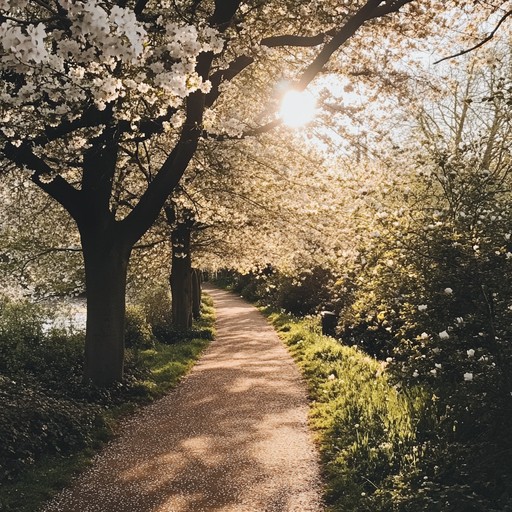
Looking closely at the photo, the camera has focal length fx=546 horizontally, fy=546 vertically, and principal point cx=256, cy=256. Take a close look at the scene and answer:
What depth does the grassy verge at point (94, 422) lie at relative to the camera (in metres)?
6.33

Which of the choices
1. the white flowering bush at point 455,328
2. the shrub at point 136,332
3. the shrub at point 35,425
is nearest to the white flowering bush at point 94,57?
the white flowering bush at point 455,328

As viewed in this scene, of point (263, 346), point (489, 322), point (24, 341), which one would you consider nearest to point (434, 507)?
point (489, 322)

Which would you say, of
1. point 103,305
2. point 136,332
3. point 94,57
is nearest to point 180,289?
point 136,332

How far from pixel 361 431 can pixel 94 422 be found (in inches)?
164

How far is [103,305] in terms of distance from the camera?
10.2m

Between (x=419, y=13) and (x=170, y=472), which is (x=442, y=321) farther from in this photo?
(x=419, y=13)

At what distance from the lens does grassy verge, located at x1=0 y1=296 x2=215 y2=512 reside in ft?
20.8

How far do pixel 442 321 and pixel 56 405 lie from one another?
19.0 feet

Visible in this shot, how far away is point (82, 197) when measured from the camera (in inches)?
388

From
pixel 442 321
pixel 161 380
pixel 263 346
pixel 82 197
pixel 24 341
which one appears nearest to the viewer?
pixel 442 321

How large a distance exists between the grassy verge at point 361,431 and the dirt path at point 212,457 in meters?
0.29

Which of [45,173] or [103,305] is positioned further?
[103,305]

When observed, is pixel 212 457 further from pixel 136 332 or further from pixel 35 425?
pixel 136 332

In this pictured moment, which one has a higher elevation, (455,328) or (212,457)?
(455,328)
